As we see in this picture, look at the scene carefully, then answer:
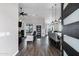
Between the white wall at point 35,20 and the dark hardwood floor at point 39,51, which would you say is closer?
the dark hardwood floor at point 39,51

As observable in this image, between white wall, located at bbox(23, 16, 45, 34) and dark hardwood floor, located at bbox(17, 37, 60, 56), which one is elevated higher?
white wall, located at bbox(23, 16, 45, 34)

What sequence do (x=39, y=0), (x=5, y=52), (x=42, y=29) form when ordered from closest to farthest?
(x=39, y=0) < (x=5, y=52) < (x=42, y=29)

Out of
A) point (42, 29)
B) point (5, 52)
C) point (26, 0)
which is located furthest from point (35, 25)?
point (26, 0)

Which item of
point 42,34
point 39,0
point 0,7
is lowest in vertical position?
point 42,34

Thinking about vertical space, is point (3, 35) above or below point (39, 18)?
below

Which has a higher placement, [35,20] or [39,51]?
[35,20]

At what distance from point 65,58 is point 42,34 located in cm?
1751

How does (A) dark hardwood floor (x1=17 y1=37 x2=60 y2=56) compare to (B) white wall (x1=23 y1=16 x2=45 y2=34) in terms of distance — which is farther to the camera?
(B) white wall (x1=23 y1=16 x2=45 y2=34)

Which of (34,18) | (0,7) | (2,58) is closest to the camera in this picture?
(2,58)

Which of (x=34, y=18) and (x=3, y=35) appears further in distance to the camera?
(x=34, y=18)

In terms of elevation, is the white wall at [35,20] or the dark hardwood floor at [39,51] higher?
the white wall at [35,20]

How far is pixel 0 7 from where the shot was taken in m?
3.92

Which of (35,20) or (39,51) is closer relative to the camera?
(39,51)

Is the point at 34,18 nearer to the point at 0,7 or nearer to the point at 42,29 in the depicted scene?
the point at 42,29
